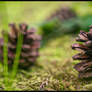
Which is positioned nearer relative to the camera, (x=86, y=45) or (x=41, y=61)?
(x=86, y=45)

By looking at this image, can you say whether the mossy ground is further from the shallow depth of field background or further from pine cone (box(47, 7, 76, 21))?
pine cone (box(47, 7, 76, 21))

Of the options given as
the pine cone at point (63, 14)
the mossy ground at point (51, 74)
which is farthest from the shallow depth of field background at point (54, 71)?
the pine cone at point (63, 14)

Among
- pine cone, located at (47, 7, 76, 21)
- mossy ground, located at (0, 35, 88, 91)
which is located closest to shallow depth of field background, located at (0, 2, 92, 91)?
mossy ground, located at (0, 35, 88, 91)

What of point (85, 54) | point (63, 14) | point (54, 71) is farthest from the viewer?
point (63, 14)

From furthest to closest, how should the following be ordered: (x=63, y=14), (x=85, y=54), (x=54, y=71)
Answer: (x=63, y=14)
(x=54, y=71)
(x=85, y=54)

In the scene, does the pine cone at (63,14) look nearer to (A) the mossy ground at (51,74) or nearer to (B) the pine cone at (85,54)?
(A) the mossy ground at (51,74)

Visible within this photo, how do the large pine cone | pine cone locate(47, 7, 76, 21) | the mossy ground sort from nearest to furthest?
the mossy ground
the large pine cone
pine cone locate(47, 7, 76, 21)

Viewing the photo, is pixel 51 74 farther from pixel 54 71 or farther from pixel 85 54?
pixel 85 54

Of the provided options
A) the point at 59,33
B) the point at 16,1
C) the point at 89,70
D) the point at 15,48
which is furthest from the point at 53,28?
the point at 16,1

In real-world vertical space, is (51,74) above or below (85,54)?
below

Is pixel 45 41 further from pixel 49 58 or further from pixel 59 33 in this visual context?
pixel 49 58

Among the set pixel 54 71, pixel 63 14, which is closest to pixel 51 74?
pixel 54 71
